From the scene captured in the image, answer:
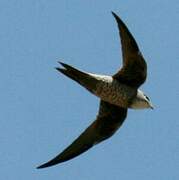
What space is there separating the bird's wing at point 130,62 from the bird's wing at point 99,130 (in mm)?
994

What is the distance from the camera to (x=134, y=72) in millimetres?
25922

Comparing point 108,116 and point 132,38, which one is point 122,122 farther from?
point 132,38

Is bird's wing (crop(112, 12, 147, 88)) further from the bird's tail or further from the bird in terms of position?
the bird's tail

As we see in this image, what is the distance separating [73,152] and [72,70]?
2.58 metres

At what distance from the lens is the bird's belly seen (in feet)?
83.9

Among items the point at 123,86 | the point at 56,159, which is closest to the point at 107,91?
the point at 123,86

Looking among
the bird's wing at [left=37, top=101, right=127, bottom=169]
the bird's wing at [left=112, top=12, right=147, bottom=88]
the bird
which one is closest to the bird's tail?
the bird

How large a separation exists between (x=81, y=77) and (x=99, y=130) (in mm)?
2262

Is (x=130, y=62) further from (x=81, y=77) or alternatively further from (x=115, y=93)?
(x=81, y=77)

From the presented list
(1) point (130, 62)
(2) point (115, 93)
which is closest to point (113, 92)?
(2) point (115, 93)

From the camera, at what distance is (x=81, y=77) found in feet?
82.6

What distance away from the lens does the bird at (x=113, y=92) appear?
25.1 m

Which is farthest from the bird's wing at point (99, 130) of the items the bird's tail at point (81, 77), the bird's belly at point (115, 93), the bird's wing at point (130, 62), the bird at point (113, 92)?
the bird's tail at point (81, 77)

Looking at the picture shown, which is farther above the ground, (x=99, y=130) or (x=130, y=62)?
(x=130, y=62)
